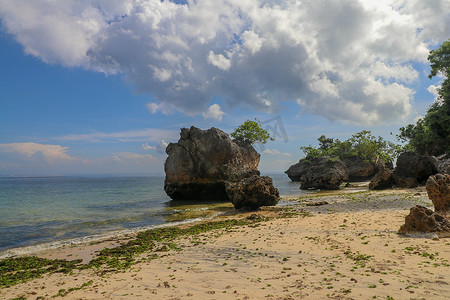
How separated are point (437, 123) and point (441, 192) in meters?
35.4

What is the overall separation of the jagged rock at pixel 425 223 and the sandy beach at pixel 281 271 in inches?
20.3

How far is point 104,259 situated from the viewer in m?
11.6

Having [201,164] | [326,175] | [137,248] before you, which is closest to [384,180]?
[326,175]

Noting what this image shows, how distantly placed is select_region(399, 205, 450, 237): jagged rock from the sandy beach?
1.69 ft

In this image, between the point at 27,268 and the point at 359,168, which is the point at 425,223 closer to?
the point at 27,268

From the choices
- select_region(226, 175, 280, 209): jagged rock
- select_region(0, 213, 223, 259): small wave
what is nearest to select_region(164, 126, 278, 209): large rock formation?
select_region(226, 175, 280, 209): jagged rock

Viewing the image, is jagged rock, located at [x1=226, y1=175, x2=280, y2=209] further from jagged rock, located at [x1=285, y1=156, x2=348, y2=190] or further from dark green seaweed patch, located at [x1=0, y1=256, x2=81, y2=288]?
jagged rock, located at [x1=285, y1=156, x2=348, y2=190]

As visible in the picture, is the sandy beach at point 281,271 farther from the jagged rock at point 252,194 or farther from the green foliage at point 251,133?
the green foliage at point 251,133

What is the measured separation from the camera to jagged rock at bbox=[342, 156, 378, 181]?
69.1 metres

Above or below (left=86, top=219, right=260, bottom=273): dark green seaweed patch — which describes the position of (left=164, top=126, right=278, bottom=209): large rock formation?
above

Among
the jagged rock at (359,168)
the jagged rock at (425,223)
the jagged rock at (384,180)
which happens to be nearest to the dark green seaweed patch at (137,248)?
the jagged rock at (425,223)

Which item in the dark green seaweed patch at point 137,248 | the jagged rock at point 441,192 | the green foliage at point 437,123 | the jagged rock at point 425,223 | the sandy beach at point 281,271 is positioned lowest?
the dark green seaweed patch at point 137,248

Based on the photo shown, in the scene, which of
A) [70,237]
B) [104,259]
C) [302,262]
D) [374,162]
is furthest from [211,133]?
[374,162]

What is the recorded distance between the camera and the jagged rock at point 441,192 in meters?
13.6
